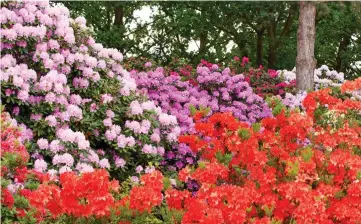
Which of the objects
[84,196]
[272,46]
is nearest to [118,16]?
[272,46]

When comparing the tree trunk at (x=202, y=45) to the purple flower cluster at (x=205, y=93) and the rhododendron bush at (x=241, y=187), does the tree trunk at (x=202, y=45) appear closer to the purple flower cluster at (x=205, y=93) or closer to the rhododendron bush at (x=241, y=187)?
the purple flower cluster at (x=205, y=93)

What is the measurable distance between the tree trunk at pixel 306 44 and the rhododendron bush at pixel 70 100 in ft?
13.6

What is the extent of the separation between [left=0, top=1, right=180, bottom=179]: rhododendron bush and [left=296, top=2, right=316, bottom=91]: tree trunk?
4146 millimetres

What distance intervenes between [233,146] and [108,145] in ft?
7.96

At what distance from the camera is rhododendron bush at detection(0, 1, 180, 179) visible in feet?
20.7

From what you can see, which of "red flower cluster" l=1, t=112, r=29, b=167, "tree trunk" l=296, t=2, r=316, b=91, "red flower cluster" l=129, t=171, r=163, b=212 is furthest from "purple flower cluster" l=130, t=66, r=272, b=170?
"red flower cluster" l=129, t=171, r=163, b=212

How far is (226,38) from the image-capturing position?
18922 millimetres

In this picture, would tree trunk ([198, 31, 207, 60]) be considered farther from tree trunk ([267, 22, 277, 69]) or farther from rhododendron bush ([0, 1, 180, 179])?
rhododendron bush ([0, 1, 180, 179])

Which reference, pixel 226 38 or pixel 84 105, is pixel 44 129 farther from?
pixel 226 38

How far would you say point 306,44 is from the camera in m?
10.7

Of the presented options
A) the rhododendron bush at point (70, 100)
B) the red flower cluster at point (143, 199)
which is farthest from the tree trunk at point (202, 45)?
the red flower cluster at point (143, 199)

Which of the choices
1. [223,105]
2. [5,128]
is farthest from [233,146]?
[223,105]

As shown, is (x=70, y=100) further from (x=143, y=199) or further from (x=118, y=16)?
(x=118, y=16)

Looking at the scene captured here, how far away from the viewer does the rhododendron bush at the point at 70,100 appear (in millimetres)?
6320
